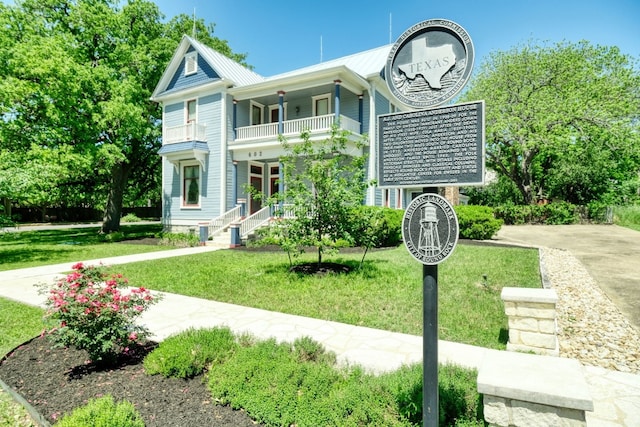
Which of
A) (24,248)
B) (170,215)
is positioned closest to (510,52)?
(170,215)

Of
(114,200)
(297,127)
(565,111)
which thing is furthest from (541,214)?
(114,200)

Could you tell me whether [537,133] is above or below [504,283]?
above

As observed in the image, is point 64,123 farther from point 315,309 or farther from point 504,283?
point 504,283

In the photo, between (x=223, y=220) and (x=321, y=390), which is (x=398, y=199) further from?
(x=321, y=390)

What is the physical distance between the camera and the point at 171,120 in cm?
1988

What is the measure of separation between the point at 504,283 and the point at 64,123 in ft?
59.4

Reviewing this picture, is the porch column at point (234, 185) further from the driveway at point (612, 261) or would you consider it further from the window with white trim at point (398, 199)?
the driveway at point (612, 261)

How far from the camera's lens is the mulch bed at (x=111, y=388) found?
3006 mm

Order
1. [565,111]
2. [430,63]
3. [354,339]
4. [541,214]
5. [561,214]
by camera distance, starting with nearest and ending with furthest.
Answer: [430,63] → [354,339] → [565,111] → [561,214] → [541,214]

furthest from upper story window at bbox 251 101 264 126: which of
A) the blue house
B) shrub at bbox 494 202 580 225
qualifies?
shrub at bbox 494 202 580 225

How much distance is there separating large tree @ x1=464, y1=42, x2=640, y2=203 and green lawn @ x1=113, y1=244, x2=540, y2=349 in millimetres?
18036

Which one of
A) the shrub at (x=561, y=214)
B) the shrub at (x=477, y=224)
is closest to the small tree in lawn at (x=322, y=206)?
the shrub at (x=477, y=224)

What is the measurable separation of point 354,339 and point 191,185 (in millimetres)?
16554

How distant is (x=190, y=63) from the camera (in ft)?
61.9
